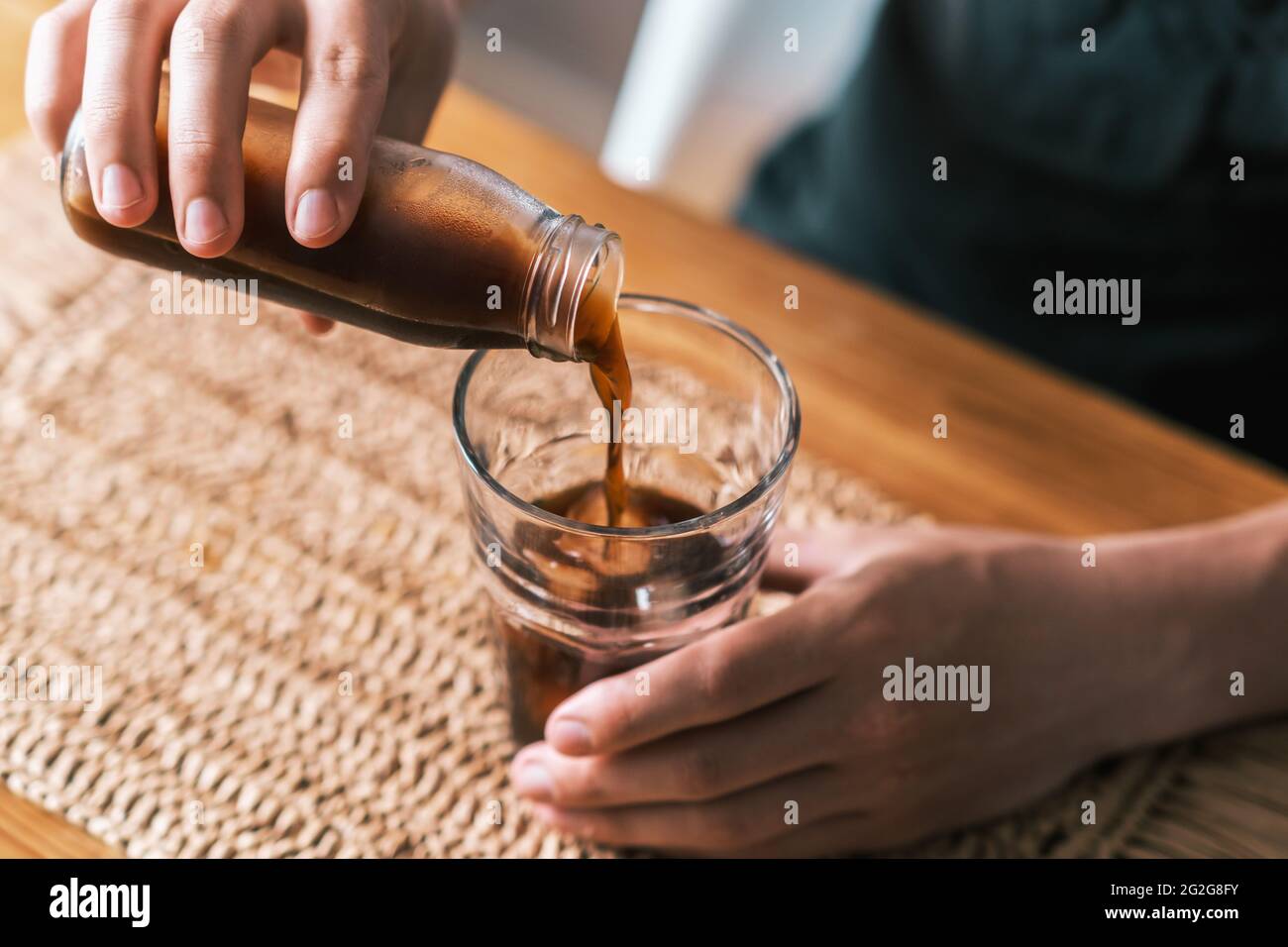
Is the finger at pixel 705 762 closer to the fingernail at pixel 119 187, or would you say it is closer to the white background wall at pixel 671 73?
the fingernail at pixel 119 187

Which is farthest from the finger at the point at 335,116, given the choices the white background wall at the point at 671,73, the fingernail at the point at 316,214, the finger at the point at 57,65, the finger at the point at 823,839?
the white background wall at the point at 671,73

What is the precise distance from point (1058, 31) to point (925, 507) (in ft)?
1.43

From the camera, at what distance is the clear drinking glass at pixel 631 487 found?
1.61 feet

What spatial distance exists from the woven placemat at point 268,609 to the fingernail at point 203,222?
27 centimetres

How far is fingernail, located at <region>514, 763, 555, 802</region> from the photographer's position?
56cm

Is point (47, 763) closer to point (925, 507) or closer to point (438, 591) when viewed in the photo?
point (438, 591)

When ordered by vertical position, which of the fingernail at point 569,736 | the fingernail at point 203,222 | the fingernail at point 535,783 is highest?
the fingernail at point 203,222

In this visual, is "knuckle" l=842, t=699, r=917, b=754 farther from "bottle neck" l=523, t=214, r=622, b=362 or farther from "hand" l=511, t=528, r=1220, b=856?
"bottle neck" l=523, t=214, r=622, b=362

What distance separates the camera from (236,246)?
451 millimetres

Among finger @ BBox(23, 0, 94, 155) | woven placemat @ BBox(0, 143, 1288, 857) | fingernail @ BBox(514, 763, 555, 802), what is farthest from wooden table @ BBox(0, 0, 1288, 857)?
finger @ BBox(23, 0, 94, 155)

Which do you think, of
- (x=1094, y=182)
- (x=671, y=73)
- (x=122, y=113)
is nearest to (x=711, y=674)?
(x=122, y=113)

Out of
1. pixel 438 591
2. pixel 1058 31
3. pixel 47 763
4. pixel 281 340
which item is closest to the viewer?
pixel 47 763
